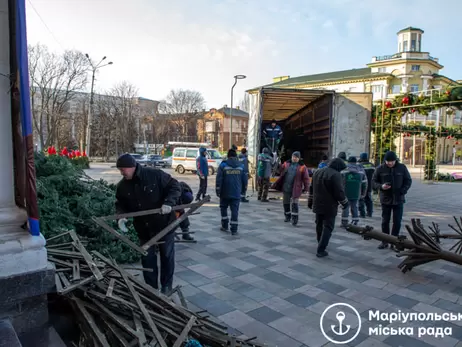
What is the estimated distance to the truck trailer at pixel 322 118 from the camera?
470 inches

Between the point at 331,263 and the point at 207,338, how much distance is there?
3527 mm

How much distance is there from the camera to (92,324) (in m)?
2.60

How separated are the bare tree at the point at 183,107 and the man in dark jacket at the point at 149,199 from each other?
57.5 metres

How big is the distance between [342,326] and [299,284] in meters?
1.14

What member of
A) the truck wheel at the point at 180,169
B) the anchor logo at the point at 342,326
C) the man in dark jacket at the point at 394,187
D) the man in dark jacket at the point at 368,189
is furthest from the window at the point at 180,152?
the anchor logo at the point at 342,326

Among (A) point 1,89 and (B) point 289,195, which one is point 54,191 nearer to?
(A) point 1,89

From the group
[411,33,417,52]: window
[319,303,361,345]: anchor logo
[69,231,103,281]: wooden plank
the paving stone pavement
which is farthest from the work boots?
[411,33,417,52]: window

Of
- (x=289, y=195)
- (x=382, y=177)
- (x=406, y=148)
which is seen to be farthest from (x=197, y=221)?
(x=406, y=148)

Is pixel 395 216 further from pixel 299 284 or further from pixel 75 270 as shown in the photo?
pixel 75 270

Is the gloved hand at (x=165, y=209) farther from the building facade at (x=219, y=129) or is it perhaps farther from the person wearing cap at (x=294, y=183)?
the building facade at (x=219, y=129)

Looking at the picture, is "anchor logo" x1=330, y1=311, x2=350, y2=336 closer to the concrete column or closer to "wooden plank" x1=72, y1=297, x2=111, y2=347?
"wooden plank" x1=72, y1=297, x2=111, y2=347

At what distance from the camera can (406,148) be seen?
177ft

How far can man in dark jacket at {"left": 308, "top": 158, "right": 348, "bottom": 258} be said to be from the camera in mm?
5922

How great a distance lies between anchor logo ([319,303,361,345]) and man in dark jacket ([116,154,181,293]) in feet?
6.48
